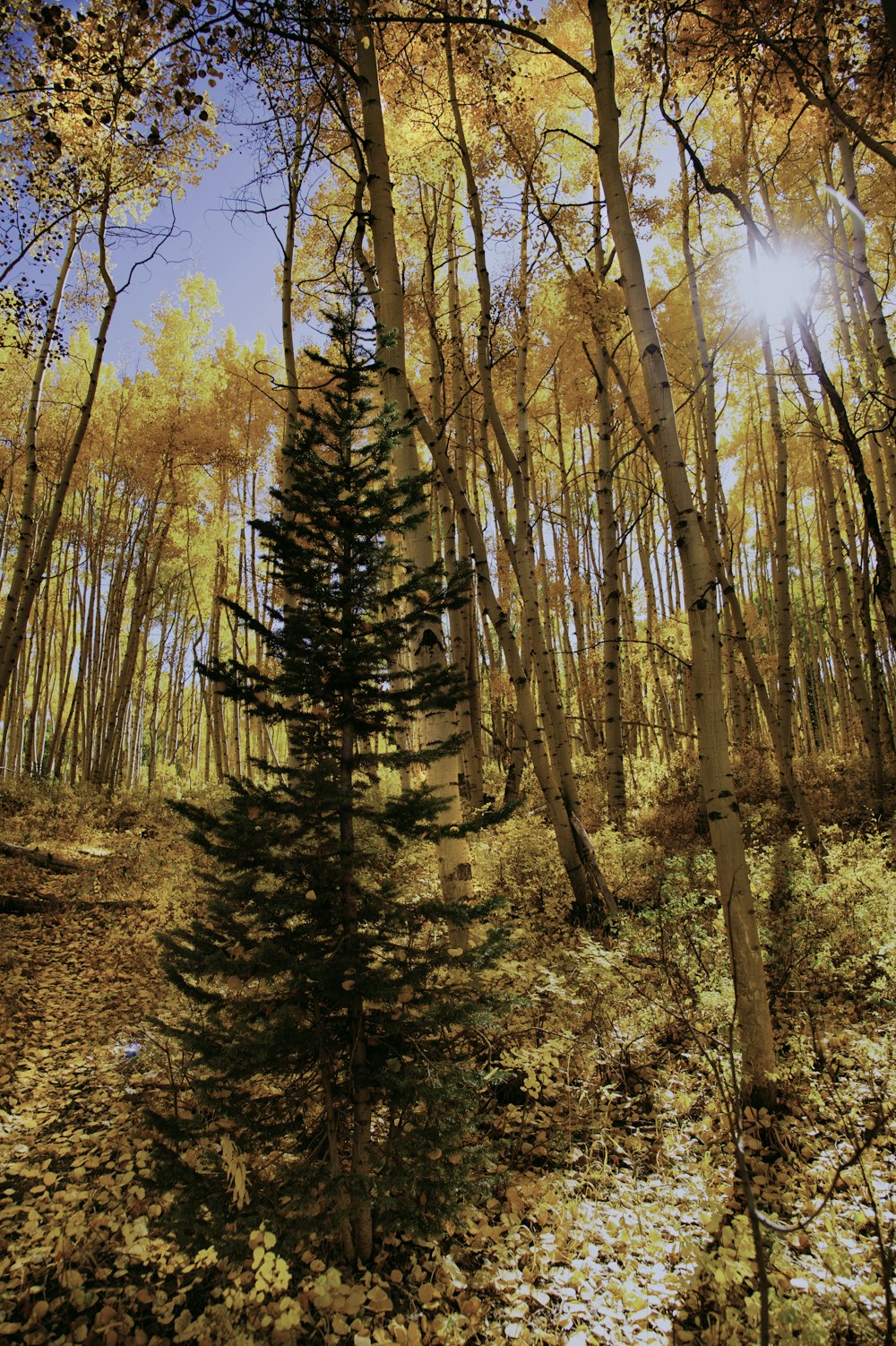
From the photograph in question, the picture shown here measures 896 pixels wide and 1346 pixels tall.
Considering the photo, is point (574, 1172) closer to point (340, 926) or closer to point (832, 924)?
point (340, 926)

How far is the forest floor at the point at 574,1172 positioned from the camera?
239 cm

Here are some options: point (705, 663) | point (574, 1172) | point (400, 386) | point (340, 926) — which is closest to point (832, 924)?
point (574, 1172)

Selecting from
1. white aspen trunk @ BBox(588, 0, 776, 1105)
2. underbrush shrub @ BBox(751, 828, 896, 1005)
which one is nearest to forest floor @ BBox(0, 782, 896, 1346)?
underbrush shrub @ BBox(751, 828, 896, 1005)

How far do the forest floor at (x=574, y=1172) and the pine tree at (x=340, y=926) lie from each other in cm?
37

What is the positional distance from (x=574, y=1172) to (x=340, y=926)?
6.36 ft

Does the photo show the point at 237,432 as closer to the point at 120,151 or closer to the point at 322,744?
the point at 120,151

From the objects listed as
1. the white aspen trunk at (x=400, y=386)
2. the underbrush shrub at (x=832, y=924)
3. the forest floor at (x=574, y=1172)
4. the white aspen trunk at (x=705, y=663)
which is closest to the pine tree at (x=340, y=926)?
the forest floor at (x=574, y=1172)

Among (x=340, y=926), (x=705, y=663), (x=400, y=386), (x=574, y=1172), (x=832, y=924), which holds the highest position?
(x=400, y=386)

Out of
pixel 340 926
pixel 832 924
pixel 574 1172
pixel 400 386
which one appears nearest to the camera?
pixel 340 926

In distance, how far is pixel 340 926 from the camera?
270 centimetres

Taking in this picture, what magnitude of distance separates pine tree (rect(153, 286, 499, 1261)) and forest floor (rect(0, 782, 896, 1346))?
0.37m

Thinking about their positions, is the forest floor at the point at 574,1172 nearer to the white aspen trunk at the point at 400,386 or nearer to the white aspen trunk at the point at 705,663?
the white aspen trunk at the point at 705,663

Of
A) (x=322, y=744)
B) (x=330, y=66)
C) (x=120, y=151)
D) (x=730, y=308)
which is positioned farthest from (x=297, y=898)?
(x=730, y=308)

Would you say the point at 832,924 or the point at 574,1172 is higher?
the point at 832,924
